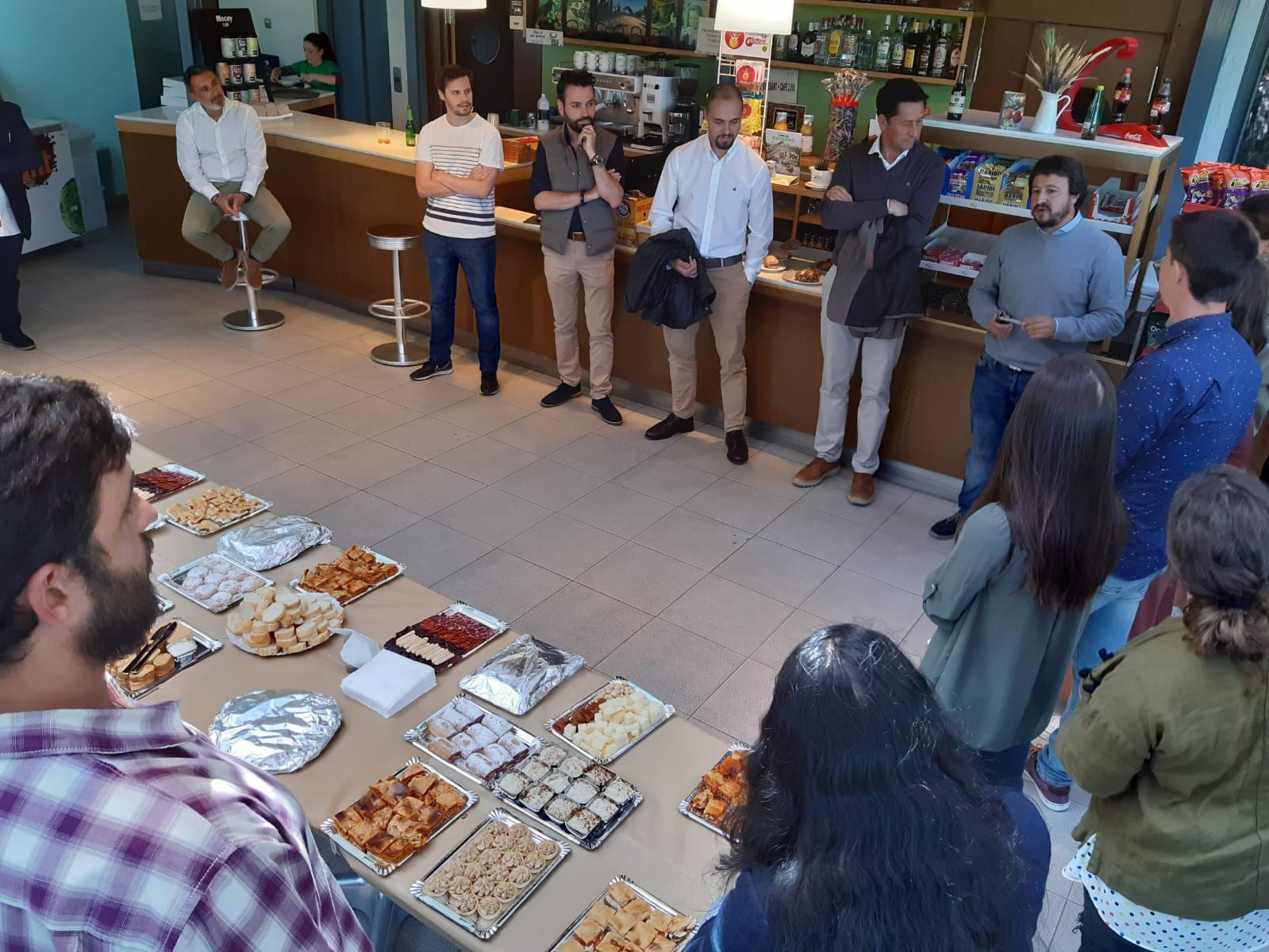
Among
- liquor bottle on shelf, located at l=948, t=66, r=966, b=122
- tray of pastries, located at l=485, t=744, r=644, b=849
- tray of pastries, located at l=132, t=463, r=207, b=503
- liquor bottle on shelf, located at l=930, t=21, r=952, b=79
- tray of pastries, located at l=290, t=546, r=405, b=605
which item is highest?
liquor bottle on shelf, located at l=930, t=21, r=952, b=79

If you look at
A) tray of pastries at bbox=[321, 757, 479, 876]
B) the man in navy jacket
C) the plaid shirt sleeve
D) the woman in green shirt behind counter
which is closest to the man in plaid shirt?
the plaid shirt sleeve

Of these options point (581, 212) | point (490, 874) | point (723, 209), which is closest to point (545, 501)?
A: point (581, 212)

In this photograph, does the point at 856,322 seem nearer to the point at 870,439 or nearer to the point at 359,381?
the point at 870,439

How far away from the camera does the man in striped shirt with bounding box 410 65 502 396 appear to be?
5402 millimetres

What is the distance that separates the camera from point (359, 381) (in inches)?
242

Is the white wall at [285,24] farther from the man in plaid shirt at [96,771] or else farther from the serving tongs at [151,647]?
the man in plaid shirt at [96,771]

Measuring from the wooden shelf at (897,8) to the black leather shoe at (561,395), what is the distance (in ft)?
11.2

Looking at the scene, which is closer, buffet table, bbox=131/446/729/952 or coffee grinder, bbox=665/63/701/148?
buffet table, bbox=131/446/729/952

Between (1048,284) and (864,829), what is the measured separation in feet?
10.7

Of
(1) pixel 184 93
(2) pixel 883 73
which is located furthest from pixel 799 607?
(1) pixel 184 93

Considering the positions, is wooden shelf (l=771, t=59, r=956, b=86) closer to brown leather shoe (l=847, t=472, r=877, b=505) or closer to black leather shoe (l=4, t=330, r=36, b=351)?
brown leather shoe (l=847, t=472, r=877, b=505)

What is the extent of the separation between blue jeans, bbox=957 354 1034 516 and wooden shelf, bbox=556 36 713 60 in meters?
4.42

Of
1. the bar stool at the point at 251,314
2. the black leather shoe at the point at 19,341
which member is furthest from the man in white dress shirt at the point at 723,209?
the black leather shoe at the point at 19,341

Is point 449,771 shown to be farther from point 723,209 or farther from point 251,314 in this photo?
point 251,314
